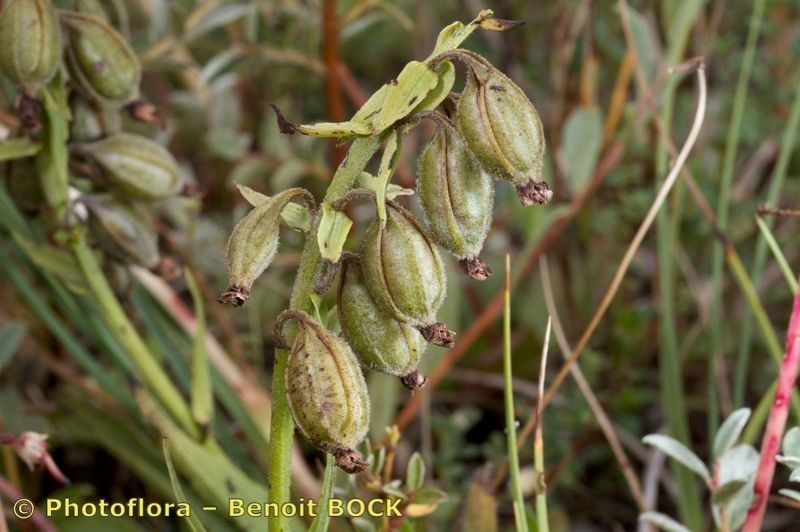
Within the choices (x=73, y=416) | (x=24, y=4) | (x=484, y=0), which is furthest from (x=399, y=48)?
(x=24, y=4)

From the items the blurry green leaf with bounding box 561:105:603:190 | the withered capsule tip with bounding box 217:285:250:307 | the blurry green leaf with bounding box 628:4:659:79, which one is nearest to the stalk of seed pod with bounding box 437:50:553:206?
the withered capsule tip with bounding box 217:285:250:307

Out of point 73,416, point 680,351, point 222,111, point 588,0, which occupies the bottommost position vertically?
point 73,416

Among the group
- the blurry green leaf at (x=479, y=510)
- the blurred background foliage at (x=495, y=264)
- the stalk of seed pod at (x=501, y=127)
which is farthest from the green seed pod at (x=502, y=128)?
the blurred background foliage at (x=495, y=264)

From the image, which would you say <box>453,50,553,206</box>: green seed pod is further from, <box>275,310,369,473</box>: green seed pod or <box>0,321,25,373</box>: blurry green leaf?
<box>0,321,25,373</box>: blurry green leaf

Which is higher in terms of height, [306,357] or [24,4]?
[24,4]

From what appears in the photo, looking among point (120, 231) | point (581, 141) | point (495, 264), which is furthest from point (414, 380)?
point (495, 264)

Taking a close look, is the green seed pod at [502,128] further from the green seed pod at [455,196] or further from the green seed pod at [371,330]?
the green seed pod at [371,330]

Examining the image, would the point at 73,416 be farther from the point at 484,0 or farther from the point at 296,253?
the point at 484,0

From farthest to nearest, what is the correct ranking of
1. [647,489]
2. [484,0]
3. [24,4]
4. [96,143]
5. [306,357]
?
1. [484,0]
2. [647,489]
3. [96,143]
4. [24,4]
5. [306,357]
